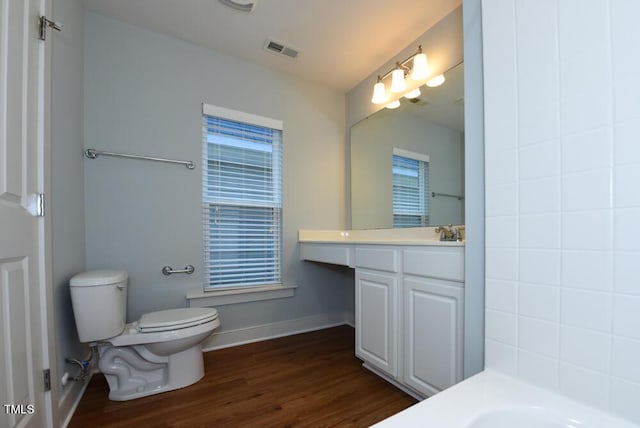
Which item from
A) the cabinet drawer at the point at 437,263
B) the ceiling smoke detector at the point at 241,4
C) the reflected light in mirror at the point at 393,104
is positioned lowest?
the cabinet drawer at the point at 437,263

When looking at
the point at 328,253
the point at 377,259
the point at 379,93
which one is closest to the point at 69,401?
the point at 328,253

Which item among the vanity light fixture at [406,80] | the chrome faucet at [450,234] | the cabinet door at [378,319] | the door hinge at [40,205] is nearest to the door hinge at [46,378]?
the door hinge at [40,205]

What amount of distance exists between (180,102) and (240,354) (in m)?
1.94

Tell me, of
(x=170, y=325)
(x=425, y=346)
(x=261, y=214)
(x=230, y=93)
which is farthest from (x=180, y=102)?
(x=425, y=346)

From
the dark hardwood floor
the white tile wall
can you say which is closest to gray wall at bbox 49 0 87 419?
the dark hardwood floor

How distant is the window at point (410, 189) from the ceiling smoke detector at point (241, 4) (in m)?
1.43

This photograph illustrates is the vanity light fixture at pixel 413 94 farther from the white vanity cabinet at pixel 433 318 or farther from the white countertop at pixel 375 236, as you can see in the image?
the white vanity cabinet at pixel 433 318

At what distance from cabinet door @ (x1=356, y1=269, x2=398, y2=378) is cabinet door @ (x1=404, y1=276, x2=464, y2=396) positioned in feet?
0.28

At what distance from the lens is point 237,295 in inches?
87.1

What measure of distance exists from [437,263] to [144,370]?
1771mm

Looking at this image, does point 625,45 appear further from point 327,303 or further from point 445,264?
point 327,303

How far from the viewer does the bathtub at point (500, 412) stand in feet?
2.25

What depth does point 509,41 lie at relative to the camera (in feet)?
3.17

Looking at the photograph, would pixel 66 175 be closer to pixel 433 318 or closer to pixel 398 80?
pixel 433 318
